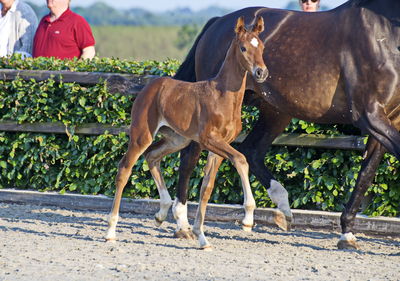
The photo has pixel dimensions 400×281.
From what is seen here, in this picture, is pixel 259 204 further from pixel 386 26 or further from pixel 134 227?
pixel 386 26

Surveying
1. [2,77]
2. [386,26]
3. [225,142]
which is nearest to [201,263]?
[225,142]

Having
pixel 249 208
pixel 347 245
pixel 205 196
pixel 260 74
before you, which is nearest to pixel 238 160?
pixel 249 208

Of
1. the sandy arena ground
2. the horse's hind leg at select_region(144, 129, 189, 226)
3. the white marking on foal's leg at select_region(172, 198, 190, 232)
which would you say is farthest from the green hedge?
the horse's hind leg at select_region(144, 129, 189, 226)

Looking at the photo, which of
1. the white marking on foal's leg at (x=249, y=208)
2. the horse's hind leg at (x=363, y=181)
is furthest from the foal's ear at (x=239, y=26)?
the horse's hind leg at (x=363, y=181)

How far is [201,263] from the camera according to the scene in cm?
568

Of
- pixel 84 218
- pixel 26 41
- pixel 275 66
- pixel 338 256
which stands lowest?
pixel 84 218

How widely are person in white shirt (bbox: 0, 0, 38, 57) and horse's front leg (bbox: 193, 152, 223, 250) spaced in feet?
13.5

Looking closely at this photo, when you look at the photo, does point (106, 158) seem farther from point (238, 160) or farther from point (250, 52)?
point (250, 52)

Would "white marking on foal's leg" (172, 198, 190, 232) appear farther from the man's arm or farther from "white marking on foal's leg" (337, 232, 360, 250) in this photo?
the man's arm

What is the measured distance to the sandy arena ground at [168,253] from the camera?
209 inches

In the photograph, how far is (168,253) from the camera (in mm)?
6090

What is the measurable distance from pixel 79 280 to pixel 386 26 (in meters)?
3.17

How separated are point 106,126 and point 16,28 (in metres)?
2.22

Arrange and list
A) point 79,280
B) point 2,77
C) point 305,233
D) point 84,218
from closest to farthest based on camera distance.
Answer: point 79,280, point 305,233, point 84,218, point 2,77
